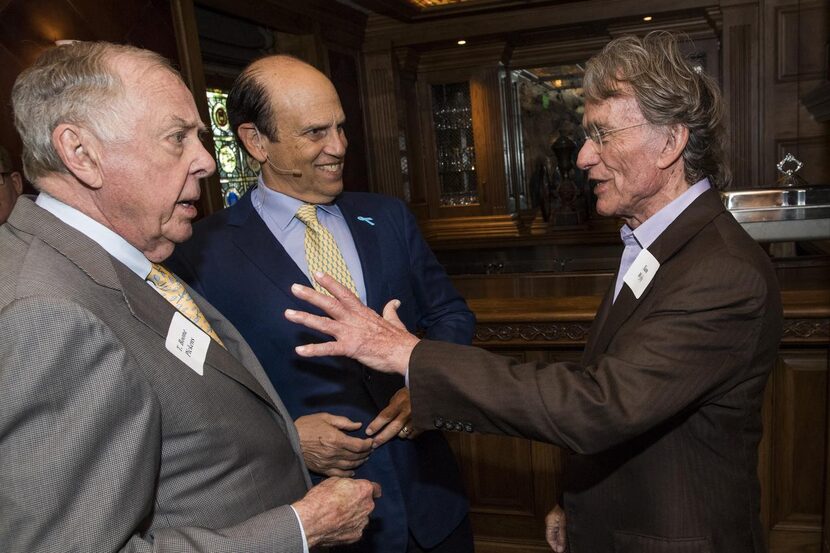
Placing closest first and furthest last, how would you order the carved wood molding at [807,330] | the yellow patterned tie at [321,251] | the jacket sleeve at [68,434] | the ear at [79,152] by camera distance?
the jacket sleeve at [68,434] < the ear at [79,152] < the yellow patterned tie at [321,251] < the carved wood molding at [807,330]

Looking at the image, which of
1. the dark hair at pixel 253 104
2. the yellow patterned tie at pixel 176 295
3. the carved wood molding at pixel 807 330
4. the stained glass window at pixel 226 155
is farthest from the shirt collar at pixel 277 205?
the stained glass window at pixel 226 155

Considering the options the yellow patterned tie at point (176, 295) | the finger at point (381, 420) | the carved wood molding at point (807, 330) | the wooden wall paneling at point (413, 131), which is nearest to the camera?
the yellow patterned tie at point (176, 295)

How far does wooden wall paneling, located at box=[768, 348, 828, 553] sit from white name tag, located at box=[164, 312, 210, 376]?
7.30 feet

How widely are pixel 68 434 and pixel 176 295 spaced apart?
0.47 m

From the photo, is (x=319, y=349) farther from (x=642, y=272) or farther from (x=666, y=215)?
(x=666, y=215)

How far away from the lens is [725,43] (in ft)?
17.1

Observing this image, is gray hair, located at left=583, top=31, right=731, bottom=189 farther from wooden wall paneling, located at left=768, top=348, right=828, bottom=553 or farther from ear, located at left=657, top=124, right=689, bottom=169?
wooden wall paneling, located at left=768, top=348, right=828, bottom=553

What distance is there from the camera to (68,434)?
2.72ft

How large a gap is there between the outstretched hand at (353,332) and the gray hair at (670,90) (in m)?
0.70

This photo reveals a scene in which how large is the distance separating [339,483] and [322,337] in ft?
1.62

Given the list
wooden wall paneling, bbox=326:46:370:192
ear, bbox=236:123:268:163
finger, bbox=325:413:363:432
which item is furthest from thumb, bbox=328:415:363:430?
Result: wooden wall paneling, bbox=326:46:370:192

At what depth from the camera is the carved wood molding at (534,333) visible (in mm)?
2580

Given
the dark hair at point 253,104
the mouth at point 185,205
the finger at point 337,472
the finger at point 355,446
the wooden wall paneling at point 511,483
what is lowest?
the wooden wall paneling at point 511,483

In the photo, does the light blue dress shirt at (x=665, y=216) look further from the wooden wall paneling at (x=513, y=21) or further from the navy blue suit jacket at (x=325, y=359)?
the wooden wall paneling at (x=513, y=21)
